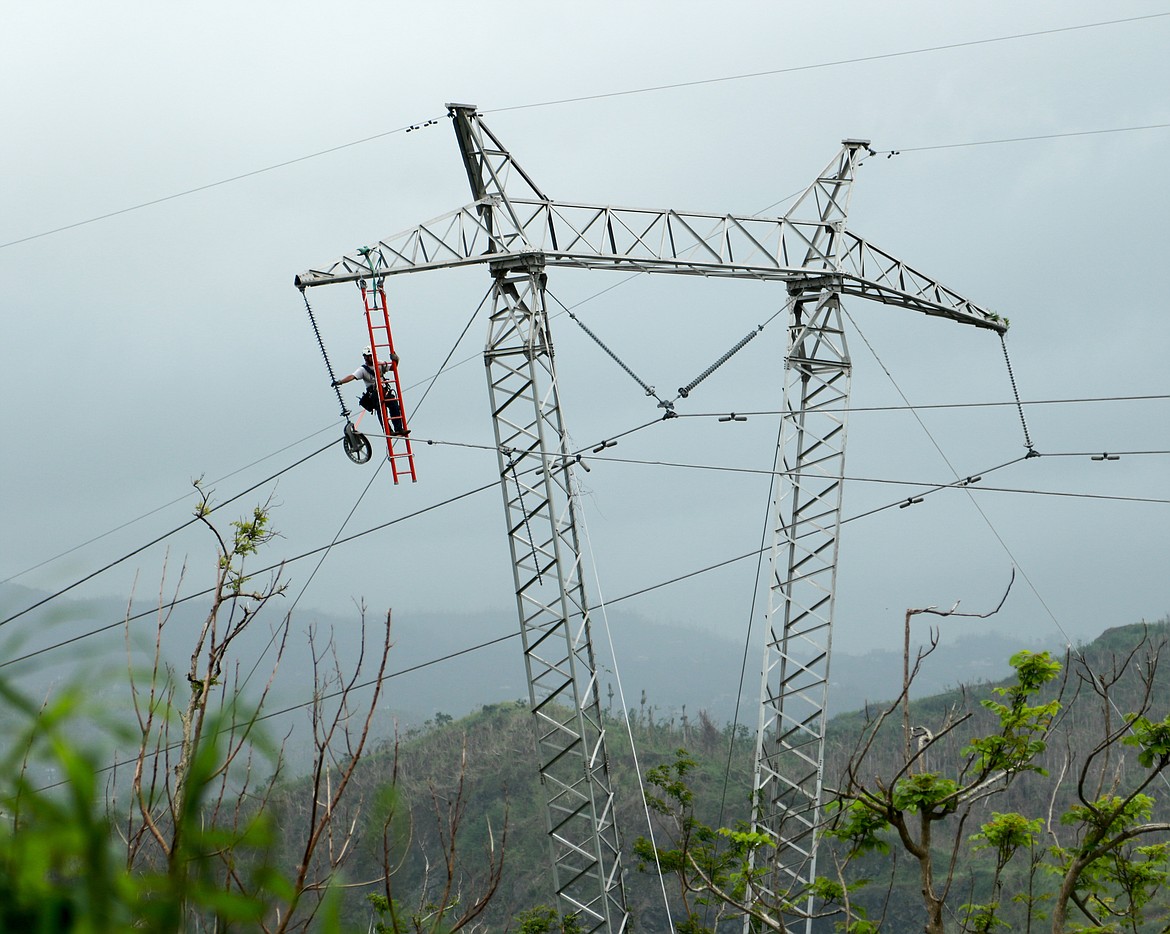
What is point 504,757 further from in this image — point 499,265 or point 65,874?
point 65,874

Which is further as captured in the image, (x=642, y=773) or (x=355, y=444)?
(x=642, y=773)

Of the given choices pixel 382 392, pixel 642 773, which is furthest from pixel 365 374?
pixel 642 773

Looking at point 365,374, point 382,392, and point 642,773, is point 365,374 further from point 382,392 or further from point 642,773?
point 642,773

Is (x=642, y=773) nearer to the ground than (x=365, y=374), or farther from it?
nearer to the ground

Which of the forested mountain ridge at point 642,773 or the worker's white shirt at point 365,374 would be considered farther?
the forested mountain ridge at point 642,773

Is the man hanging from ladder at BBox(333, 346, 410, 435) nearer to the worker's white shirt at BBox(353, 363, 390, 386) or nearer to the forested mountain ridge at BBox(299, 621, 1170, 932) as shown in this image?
the worker's white shirt at BBox(353, 363, 390, 386)

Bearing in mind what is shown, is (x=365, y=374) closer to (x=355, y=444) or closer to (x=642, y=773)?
(x=355, y=444)

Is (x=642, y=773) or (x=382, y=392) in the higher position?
(x=382, y=392)

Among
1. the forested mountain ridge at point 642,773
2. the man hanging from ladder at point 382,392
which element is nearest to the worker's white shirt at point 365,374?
the man hanging from ladder at point 382,392

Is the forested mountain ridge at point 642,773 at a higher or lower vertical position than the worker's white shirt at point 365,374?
lower

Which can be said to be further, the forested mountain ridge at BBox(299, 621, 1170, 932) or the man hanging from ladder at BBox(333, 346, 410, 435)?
the forested mountain ridge at BBox(299, 621, 1170, 932)

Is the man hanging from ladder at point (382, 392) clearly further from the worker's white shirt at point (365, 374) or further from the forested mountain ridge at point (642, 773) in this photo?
the forested mountain ridge at point (642, 773)

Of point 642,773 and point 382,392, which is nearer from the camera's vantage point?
point 382,392

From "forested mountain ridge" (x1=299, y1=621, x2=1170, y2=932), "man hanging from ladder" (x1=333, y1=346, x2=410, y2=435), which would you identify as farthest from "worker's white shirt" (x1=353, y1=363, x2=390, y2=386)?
"forested mountain ridge" (x1=299, y1=621, x2=1170, y2=932)
